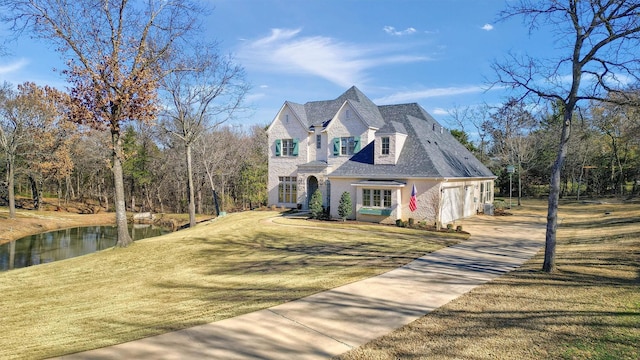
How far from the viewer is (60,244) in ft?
88.7

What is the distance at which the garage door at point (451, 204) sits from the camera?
22.0m

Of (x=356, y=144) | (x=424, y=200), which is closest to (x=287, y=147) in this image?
(x=356, y=144)

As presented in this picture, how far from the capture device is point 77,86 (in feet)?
49.2

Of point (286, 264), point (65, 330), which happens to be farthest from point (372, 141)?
point (65, 330)

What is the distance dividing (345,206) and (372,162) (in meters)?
3.64

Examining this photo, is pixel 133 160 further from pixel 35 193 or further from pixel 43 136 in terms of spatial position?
pixel 35 193

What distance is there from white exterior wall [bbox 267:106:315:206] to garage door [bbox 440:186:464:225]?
440 inches

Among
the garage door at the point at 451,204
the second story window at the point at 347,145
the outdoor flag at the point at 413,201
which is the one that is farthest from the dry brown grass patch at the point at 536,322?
the second story window at the point at 347,145

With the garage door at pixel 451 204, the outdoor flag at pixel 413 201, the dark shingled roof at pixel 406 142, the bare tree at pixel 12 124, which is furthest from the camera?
the bare tree at pixel 12 124

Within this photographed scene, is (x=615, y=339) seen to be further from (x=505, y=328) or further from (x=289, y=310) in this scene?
(x=289, y=310)

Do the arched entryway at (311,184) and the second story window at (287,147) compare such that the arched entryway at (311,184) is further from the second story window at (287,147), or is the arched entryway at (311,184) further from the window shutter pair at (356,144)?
the window shutter pair at (356,144)

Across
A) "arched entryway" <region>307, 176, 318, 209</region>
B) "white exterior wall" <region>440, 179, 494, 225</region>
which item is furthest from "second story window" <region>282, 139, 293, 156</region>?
"white exterior wall" <region>440, 179, 494, 225</region>

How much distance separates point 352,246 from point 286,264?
408 centimetres

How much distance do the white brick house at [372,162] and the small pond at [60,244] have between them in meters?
13.2
